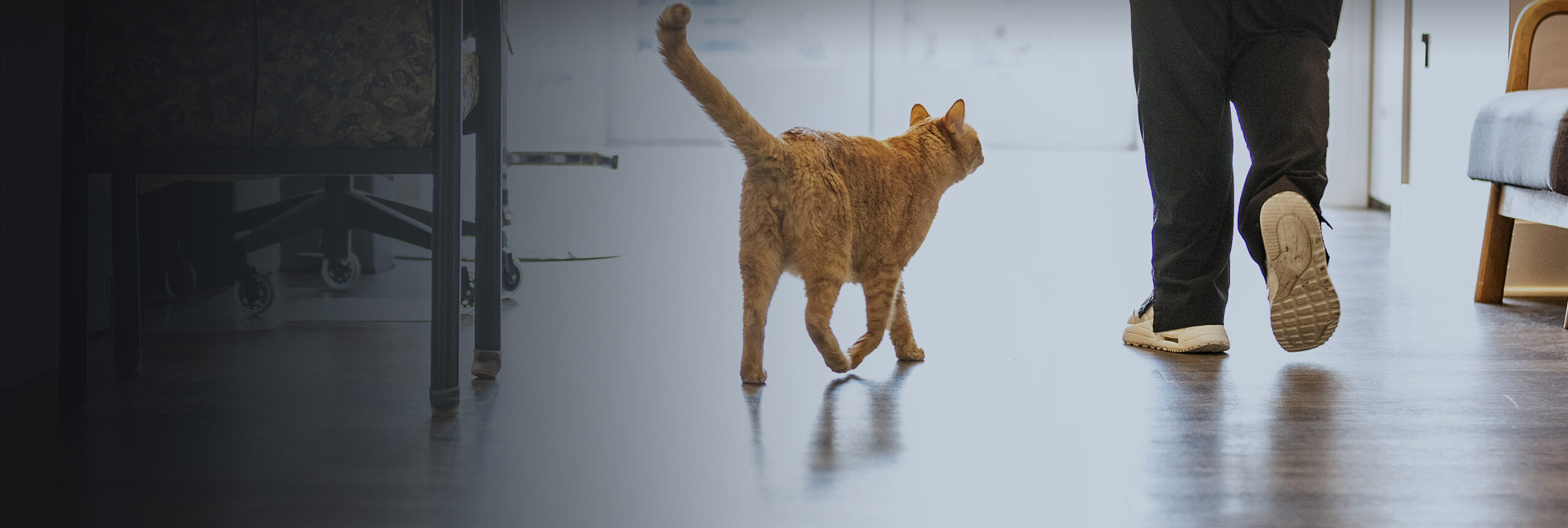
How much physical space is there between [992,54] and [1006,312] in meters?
5.57

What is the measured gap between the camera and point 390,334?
167cm

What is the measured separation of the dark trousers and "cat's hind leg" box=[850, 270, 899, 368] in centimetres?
45

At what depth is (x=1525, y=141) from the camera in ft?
6.09

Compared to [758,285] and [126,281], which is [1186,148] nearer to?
[758,285]

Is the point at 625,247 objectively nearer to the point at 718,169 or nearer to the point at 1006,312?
the point at 1006,312

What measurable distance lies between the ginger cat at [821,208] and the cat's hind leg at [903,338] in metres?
0.05

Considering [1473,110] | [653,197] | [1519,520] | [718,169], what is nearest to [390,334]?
[1519,520]

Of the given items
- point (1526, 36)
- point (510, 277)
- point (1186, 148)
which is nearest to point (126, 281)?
point (510, 277)

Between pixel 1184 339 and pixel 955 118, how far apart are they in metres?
0.45

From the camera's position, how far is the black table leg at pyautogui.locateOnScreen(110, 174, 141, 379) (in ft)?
4.49

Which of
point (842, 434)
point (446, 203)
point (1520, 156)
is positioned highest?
point (1520, 156)

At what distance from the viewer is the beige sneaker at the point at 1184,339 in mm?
1555

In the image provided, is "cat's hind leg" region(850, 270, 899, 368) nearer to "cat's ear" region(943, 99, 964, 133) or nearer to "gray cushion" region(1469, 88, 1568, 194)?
"cat's ear" region(943, 99, 964, 133)

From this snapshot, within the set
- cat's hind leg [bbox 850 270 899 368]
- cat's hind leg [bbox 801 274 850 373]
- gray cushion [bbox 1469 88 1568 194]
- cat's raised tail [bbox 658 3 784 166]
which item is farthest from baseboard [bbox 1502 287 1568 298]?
cat's raised tail [bbox 658 3 784 166]
